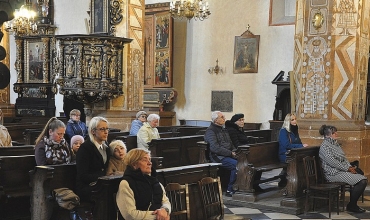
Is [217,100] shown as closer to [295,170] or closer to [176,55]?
[176,55]

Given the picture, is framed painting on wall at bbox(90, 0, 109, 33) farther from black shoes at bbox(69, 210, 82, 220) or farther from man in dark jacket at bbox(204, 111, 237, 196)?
black shoes at bbox(69, 210, 82, 220)

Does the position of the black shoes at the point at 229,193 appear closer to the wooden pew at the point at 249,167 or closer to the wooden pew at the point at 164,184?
the wooden pew at the point at 249,167

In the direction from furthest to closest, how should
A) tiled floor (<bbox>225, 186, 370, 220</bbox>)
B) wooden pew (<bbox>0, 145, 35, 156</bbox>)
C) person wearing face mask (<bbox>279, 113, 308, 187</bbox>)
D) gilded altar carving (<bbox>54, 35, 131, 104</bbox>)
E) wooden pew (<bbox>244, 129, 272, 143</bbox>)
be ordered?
wooden pew (<bbox>244, 129, 272, 143</bbox>) < gilded altar carving (<bbox>54, 35, 131, 104</bbox>) < person wearing face mask (<bbox>279, 113, 308, 187</bbox>) < tiled floor (<bbox>225, 186, 370, 220</bbox>) < wooden pew (<bbox>0, 145, 35, 156</bbox>)

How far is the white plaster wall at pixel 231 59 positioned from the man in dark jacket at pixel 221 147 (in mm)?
7784

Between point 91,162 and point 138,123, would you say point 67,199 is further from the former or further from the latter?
point 138,123

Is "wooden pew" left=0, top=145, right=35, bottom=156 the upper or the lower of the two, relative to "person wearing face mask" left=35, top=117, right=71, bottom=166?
lower

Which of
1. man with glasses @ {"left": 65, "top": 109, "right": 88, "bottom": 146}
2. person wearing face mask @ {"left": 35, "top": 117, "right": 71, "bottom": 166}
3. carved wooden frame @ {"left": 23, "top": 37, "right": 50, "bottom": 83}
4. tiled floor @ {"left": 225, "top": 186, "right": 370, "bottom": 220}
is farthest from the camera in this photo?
carved wooden frame @ {"left": 23, "top": 37, "right": 50, "bottom": 83}

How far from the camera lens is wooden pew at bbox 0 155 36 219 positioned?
6.64 meters

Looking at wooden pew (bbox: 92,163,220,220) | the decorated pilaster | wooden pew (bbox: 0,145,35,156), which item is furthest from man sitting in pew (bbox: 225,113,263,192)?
wooden pew (bbox: 0,145,35,156)

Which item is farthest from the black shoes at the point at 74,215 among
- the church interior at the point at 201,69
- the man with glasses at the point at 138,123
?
the man with glasses at the point at 138,123

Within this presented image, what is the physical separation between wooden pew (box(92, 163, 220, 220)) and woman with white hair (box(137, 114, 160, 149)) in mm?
3528

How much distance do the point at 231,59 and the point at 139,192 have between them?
1353 centimetres

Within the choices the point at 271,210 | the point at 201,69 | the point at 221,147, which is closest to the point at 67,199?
the point at 271,210

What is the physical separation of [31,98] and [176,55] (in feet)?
17.6
